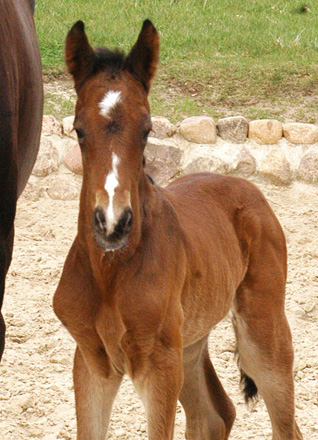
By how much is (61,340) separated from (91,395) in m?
1.73

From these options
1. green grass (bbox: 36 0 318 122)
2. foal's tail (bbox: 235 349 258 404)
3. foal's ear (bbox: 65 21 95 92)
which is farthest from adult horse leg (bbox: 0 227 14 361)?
green grass (bbox: 36 0 318 122)

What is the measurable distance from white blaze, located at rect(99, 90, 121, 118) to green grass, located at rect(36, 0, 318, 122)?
3934mm

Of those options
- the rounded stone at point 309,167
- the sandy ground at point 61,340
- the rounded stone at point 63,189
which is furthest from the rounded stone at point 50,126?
the rounded stone at point 309,167

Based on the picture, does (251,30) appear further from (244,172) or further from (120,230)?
(120,230)

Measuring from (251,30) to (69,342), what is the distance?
4.52 meters

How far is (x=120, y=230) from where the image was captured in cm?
202

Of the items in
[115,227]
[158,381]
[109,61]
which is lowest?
[158,381]

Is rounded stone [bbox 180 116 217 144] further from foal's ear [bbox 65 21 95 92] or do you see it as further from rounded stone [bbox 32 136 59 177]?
foal's ear [bbox 65 21 95 92]

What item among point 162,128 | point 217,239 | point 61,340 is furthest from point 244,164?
point 217,239

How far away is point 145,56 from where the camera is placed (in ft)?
7.79

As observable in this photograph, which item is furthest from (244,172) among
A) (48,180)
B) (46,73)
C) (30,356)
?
(30,356)

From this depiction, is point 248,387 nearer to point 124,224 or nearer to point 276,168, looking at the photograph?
point 124,224

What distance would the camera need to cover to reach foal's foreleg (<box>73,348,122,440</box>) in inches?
101

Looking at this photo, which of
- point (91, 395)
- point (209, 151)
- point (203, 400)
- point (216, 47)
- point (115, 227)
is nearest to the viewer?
point (115, 227)
